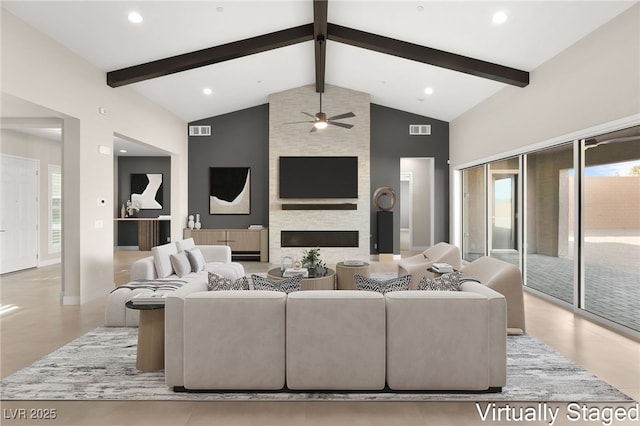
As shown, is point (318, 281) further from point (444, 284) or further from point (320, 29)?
point (320, 29)

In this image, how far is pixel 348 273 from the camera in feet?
18.0

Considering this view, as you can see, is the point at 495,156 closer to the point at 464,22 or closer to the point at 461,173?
the point at 461,173

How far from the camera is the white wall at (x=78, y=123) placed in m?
4.05

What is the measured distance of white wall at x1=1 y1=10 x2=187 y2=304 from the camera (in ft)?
13.3

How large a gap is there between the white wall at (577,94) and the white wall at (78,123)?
6.33 metres

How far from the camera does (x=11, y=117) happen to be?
5277 millimetres

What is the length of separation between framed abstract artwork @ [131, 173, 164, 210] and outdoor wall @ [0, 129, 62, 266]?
2.61 m

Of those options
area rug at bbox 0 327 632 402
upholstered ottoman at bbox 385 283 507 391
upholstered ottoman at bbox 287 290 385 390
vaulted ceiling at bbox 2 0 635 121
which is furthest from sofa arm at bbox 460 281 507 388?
vaulted ceiling at bbox 2 0 635 121

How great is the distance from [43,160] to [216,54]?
5.10 meters

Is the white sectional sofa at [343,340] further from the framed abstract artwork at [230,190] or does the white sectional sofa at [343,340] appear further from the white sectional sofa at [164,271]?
the framed abstract artwork at [230,190]

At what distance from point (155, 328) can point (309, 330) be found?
1379mm

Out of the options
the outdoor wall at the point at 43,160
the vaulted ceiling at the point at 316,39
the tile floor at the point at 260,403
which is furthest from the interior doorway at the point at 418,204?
the outdoor wall at the point at 43,160

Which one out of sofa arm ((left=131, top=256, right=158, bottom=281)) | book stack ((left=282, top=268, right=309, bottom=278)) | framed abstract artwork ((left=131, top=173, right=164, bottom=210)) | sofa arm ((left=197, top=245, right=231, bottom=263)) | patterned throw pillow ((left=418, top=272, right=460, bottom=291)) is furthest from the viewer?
framed abstract artwork ((left=131, top=173, right=164, bottom=210))

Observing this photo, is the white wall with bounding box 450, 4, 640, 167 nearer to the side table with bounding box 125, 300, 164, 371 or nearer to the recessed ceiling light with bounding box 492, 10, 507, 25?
the recessed ceiling light with bounding box 492, 10, 507, 25
